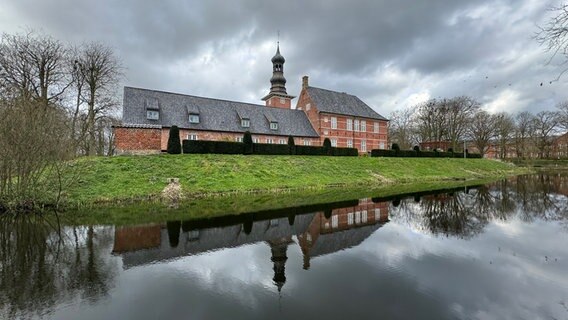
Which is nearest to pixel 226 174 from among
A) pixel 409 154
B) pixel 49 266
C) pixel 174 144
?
pixel 174 144

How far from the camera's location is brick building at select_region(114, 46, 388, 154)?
2484 cm

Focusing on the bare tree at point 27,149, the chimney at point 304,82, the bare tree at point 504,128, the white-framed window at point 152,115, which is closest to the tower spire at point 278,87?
the chimney at point 304,82

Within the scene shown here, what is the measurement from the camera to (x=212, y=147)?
2252 centimetres

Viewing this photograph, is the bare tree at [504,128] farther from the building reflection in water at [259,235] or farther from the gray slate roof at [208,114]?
the building reflection in water at [259,235]

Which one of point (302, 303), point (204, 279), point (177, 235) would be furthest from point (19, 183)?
point (302, 303)

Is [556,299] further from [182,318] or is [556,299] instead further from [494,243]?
[182,318]

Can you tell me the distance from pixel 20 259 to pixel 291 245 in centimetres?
599

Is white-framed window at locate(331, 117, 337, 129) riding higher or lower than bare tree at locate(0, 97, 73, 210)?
higher

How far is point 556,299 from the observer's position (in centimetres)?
472

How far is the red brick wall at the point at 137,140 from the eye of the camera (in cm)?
2358

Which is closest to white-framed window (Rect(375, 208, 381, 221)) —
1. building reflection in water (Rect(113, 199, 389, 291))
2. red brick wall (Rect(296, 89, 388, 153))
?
building reflection in water (Rect(113, 199, 389, 291))

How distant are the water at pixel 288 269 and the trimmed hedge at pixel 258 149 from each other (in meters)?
12.3

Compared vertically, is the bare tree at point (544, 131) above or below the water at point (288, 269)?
→ above

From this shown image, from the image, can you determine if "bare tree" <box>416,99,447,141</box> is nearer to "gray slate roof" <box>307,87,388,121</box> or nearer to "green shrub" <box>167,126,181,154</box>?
"gray slate roof" <box>307,87,388,121</box>
